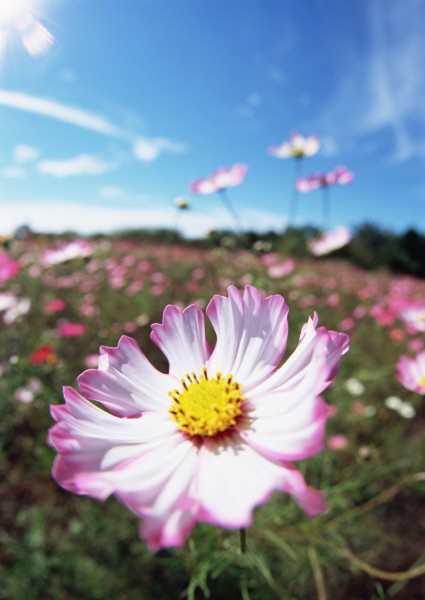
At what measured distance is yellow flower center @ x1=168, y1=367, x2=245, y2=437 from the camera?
35cm

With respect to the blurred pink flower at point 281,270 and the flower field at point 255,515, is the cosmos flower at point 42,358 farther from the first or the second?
the blurred pink flower at point 281,270

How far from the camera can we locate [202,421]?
1.15 feet

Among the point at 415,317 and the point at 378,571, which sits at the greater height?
the point at 378,571

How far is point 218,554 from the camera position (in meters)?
0.56

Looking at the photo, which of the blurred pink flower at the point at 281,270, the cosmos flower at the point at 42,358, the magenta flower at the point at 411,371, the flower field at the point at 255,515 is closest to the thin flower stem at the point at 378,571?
the flower field at the point at 255,515

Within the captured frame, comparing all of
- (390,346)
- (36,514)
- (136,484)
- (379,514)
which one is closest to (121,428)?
(136,484)

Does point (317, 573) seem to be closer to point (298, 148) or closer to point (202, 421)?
point (202, 421)

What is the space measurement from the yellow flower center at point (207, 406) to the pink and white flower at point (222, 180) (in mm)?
922

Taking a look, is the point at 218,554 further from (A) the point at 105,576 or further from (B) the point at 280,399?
(A) the point at 105,576

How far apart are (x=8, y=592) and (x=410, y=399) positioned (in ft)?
5.95

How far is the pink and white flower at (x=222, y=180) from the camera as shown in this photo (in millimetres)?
1215

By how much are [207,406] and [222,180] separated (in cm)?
99

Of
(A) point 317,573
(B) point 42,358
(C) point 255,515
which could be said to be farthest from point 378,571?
(B) point 42,358

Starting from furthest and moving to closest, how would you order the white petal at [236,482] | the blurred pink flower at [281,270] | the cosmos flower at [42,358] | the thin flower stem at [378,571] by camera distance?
the blurred pink flower at [281,270] → the cosmos flower at [42,358] → the thin flower stem at [378,571] → the white petal at [236,482]
